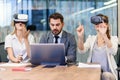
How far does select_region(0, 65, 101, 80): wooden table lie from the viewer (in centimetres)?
270

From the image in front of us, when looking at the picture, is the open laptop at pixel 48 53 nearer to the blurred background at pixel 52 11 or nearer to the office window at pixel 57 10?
the blurred background at pixel 52 11

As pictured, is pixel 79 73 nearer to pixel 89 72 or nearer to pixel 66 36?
pixel 89 72

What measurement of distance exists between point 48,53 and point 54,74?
1.63 ft

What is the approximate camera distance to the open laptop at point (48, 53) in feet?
11.0

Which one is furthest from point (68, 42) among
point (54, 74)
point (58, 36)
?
point (54, 74)

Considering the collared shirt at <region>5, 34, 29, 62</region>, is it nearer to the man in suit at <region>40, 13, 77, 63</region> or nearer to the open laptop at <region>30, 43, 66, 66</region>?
the man in suit at <region>40, 13, 77, 63</region>

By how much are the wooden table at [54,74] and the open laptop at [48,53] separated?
0.46 ft

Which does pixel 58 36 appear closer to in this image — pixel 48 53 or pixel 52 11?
pixel 48 53

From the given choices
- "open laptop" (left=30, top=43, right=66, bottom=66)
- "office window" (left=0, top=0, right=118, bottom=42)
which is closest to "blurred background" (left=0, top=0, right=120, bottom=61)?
"office window" (left=0, top=0, right=118, bottom=42)

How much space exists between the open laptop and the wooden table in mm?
141

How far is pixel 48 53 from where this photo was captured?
3.38 meters

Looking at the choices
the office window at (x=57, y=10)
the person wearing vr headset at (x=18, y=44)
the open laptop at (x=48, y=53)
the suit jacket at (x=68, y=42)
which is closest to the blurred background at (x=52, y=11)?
the office window at (x=57, y=10)

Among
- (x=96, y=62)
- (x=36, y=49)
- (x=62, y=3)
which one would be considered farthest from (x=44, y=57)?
(x=62, y=3)

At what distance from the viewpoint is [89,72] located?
306 centimetres
